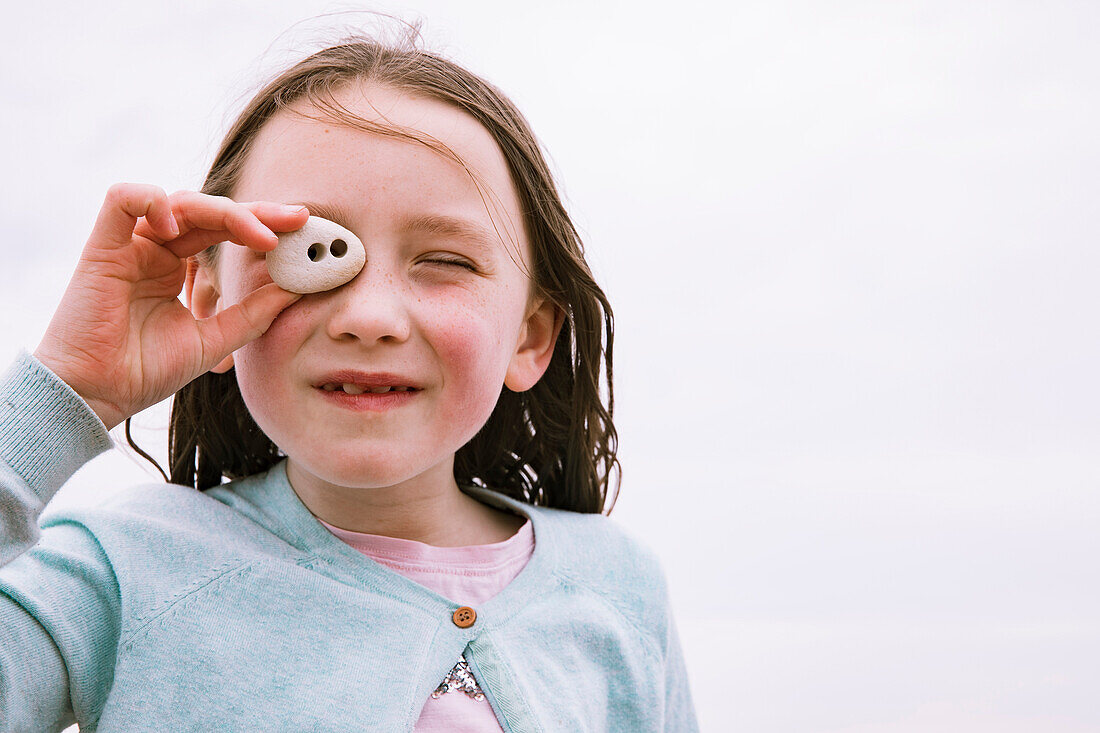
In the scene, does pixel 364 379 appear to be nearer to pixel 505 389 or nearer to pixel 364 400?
pixel 364 400

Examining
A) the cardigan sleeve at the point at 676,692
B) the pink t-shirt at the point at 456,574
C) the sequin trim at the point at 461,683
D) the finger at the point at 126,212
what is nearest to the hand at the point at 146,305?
the finger at the point at 126,212

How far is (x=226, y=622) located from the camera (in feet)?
3.23

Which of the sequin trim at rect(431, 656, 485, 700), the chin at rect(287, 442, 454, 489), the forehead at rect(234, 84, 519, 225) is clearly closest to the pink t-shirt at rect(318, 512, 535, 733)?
the sequin trim at rect(431, 656, 485, 700)

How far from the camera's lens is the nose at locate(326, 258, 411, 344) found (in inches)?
37.7

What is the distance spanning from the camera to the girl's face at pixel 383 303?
0.98 meters

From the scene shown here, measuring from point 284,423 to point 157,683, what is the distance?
0.25 metres

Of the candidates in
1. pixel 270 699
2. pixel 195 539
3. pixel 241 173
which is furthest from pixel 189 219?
pixel 270 699

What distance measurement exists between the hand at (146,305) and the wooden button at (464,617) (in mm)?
323

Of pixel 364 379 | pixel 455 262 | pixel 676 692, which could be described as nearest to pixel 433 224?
pixel 455 262

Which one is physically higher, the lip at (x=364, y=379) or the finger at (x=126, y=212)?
the finger at (x=126, y=212)

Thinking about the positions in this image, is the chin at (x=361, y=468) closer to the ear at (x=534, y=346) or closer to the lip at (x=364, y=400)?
the lip at (x=364, y=400)

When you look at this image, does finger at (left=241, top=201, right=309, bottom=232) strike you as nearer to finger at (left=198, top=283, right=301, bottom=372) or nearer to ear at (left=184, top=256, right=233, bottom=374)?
finger at (left=198, top=283, right=301, bottom=372)

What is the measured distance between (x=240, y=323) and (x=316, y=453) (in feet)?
0.44

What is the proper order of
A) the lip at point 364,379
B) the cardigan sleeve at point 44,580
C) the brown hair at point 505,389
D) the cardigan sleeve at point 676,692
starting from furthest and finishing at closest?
the cardigan sleeve at point 676,692 → the brown hair at point 505,389 → the lip at point 364,379 → the cardigan sleeve at point 44,580
